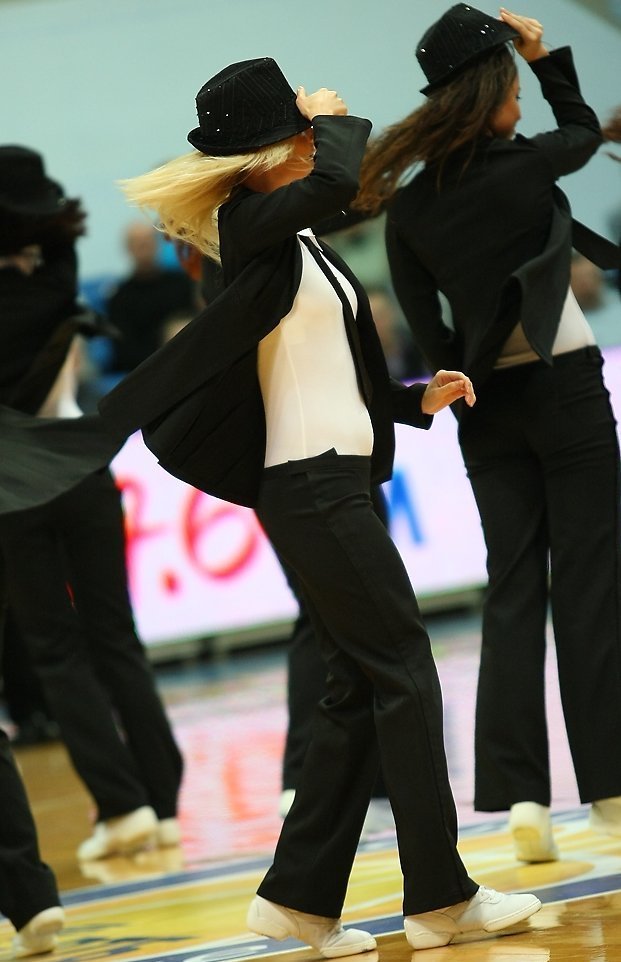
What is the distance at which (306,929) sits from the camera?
2859 millimetres

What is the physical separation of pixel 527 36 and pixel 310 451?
125 cm

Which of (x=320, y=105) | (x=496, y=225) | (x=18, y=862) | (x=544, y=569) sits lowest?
(x=18, y=862)

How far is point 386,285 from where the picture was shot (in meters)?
9.67

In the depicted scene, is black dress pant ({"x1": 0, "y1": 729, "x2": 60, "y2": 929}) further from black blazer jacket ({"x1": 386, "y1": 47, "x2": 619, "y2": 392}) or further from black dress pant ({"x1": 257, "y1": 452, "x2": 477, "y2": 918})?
black blazer jacket ({"x1": 386, "y1": 47, "x2": 619, "y2": 392})

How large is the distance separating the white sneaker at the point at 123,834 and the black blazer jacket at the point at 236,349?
1.92m

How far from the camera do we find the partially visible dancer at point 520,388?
11.2 ft

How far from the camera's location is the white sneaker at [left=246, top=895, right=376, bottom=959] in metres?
2.84

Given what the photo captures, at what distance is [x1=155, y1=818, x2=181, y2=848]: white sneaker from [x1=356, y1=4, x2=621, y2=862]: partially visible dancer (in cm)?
147

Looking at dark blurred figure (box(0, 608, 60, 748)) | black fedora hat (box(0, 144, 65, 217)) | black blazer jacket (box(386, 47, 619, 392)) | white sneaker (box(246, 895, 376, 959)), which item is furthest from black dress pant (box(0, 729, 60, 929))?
dark blurred figure (box(0, 608, 60, 748))

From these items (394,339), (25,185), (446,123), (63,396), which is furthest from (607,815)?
(394,339)

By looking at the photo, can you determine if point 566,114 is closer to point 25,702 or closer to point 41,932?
point 41,932

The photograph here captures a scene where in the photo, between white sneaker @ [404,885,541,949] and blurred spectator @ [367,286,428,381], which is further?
blurred spectator @ [367,286,428,381]

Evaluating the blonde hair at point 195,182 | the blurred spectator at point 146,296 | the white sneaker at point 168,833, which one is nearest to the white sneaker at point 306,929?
the blonde hair at point 195,182

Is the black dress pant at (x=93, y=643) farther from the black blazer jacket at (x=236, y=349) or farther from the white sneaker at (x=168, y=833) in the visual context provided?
the black blazer jacket at (x=236, y=349)
